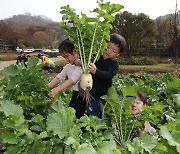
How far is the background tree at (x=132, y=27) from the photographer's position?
34094 millimetres

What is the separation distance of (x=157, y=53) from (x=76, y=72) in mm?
37173

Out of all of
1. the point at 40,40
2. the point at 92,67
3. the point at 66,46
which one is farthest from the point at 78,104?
the point at 40,40

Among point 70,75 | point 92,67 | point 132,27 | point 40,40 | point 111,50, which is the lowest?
point 40,40

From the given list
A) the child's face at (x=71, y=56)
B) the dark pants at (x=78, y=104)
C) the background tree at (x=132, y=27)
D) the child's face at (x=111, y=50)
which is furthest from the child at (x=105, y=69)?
the background tree at (x=132, y=27)

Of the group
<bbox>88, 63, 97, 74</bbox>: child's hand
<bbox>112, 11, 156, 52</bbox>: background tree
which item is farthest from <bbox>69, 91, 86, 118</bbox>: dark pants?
<bbox>112, 11, 156, 52</bbox>: background tree

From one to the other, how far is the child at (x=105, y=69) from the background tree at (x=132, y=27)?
29923 millimetres

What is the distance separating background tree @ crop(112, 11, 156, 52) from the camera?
34094 mm

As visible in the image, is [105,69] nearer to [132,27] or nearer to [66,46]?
[66,46]

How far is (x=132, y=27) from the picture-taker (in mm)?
34125

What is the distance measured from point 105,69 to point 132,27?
31125 millimetres

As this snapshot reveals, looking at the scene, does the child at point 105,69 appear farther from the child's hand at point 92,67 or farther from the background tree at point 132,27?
the background tree at point 132,27

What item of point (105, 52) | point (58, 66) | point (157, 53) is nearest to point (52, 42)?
point (157, 53)

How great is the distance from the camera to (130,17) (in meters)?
34.6

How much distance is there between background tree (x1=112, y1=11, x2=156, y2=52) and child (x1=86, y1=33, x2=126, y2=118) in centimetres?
2992
